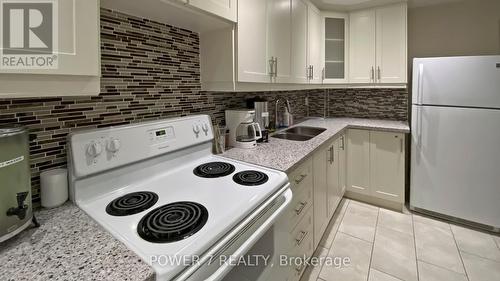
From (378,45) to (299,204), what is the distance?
2122mm

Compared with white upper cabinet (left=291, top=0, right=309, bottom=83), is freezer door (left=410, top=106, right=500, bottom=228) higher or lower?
lower

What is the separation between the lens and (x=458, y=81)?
81.4 inches

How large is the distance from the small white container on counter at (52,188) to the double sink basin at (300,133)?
163cm

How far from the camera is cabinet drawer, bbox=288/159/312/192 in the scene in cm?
136

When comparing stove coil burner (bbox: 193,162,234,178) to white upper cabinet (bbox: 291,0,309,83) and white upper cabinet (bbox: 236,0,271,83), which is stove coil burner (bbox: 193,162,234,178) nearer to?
white upper cabinet (bbox: 236,0,271,83)

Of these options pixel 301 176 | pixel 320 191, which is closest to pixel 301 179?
pixel 301 176

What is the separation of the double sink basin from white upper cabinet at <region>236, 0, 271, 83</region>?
0.77 m

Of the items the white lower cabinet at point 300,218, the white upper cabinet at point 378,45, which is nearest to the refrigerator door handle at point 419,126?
the white upper cabinet at point 378,45

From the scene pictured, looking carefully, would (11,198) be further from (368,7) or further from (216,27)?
(368,7)

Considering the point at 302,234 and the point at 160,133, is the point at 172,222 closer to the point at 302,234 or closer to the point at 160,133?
the point at 160,133

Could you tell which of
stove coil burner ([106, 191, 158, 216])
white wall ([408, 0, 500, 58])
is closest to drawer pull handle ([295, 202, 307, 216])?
stove coil burner ([106, 191, 158, 216])

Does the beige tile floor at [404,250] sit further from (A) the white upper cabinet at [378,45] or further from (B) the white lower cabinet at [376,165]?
(A) the white upper cabinet at [378,45]

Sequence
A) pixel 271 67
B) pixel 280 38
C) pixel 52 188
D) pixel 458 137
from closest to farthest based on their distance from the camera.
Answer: pixel 52 188 < pixel 271 67 < pixel 280 38 < pixel 458 137

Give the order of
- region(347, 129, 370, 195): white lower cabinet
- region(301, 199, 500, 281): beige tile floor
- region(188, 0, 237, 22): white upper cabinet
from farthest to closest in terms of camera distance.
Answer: region(347, 129, 370, 195): white lower cabinet → region(301, 199, 500, 281): beige tile floor → region(188, 0, 237, 22): white upper cabinet
